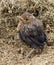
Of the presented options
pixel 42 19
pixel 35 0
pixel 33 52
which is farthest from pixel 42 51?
pixel 35 0

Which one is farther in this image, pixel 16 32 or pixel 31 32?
pixel 16 32

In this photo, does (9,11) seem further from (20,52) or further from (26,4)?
(20,52)

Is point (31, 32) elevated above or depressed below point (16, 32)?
above

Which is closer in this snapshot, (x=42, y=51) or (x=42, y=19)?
(x=42, y=51)
